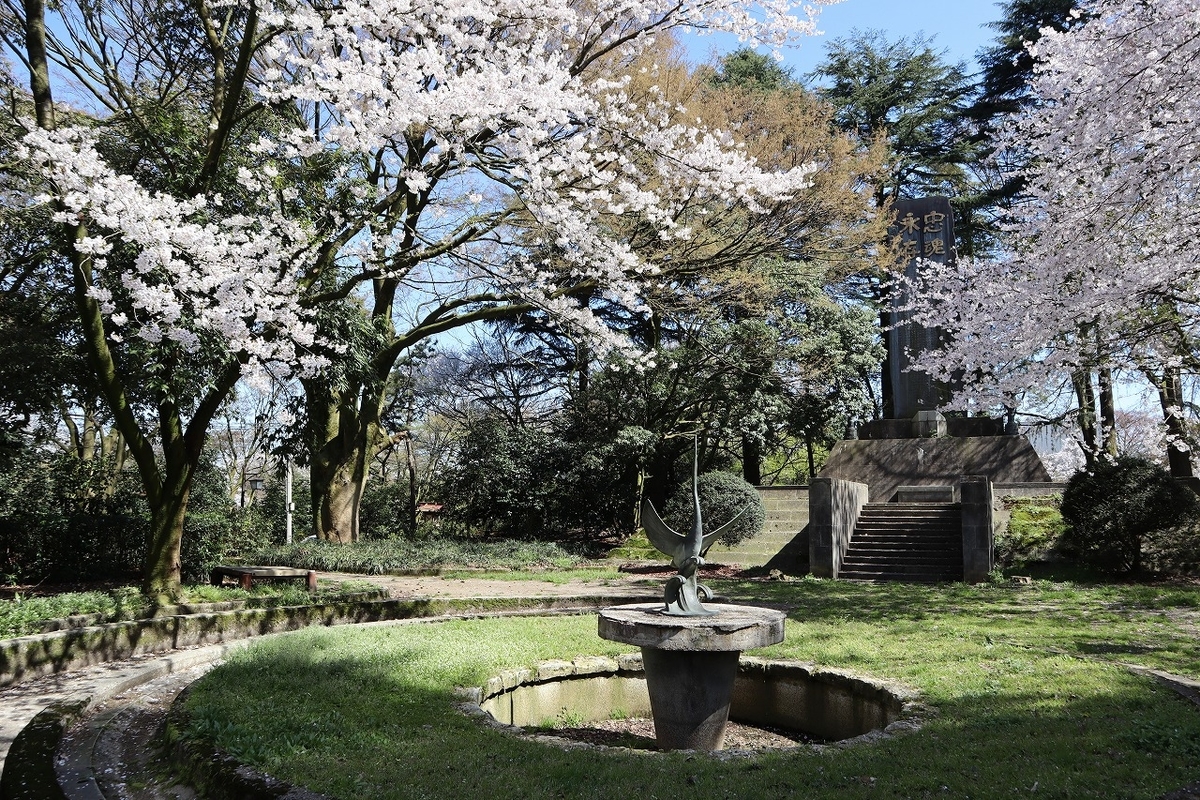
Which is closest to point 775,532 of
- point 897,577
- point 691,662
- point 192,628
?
point 897,577

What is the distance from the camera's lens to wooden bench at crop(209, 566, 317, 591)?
11469 mm

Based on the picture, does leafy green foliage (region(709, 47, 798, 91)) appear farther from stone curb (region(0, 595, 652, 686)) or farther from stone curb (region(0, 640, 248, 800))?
stone curb (region(0, 640, 248, 800))

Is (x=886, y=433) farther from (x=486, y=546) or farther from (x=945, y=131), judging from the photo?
(x=945, y=131)

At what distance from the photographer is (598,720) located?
6.93 meters

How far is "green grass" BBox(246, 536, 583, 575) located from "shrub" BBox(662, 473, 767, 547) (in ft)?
8.80

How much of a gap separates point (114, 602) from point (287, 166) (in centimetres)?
523

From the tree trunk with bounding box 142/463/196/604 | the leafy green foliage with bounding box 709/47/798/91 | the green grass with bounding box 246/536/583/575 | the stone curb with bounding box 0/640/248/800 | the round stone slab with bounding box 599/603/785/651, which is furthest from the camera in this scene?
the leafy green foliage with bounding box 709/47/798/91

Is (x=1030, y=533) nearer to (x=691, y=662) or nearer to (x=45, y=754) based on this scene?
(x=691, y=662)

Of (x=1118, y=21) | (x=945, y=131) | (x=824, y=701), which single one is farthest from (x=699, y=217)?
(x=945, y=131)

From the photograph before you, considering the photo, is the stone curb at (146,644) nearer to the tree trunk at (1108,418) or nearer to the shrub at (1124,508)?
the shrub at (1124,508)

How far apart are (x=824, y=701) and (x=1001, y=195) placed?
22776 mm

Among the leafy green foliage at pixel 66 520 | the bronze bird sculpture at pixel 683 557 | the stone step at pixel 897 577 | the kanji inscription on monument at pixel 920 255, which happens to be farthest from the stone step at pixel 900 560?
the leafy green foliage at pixel 66 520

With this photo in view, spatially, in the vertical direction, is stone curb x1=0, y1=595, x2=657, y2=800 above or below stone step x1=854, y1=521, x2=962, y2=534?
below

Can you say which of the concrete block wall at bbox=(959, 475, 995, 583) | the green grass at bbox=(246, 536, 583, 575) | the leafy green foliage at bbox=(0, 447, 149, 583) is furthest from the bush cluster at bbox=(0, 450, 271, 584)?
the concrete block wall at bbox=(959, 475, 995, 583)
